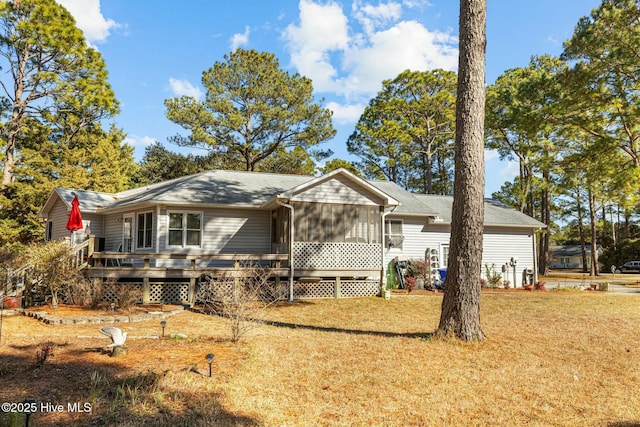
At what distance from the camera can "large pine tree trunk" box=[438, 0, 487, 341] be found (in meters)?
8.09

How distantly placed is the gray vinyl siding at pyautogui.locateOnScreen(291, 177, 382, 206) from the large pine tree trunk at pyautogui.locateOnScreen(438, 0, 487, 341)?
7.56 metres

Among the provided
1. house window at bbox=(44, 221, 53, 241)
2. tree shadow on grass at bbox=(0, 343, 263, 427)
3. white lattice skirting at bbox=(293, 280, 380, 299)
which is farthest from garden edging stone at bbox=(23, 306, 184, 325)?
house window at bbox=(44, 221, 53, 241)

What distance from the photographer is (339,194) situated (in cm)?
1585

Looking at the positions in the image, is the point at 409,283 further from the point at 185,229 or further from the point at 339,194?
the point at 185,229

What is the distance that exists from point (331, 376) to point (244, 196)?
41.0ft

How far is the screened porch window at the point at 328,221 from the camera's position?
15.8 m

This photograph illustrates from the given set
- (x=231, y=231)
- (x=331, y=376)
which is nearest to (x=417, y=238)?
(x=231, y=231)

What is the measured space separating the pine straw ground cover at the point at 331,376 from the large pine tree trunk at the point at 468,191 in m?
0.62

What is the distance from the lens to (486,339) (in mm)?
8156

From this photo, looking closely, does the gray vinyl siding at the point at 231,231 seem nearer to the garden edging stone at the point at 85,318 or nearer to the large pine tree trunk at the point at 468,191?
the garden edging stone at the point at 85,318

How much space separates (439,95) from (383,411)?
3354cm

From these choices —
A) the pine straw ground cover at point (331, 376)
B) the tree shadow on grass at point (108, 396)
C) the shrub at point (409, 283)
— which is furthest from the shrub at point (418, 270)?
the tree shadow on grass at point (108, 396)

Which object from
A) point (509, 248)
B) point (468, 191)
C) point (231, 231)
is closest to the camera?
point (468, 191)

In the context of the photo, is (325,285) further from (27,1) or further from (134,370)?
(27,1)
